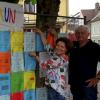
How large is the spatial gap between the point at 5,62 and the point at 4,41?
1.03 feet

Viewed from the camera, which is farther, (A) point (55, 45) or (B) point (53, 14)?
(B) point (53, 14)

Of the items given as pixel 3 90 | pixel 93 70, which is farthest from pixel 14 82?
pixel 93 70

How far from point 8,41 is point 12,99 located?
90 cm

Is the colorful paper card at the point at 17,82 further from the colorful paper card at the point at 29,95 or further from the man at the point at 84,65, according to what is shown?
the man at the point at 84,65

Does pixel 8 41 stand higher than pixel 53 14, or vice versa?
pixel 53 14

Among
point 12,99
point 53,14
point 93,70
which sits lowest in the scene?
point 12,99

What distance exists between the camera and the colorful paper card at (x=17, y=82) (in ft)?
19.8

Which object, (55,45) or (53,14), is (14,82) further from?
(53,14)

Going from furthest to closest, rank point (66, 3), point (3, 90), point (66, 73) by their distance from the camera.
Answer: point (66, 3)
point (66, 73)
point (3, 90)

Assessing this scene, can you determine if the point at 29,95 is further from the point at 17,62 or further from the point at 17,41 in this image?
the point at 17,41

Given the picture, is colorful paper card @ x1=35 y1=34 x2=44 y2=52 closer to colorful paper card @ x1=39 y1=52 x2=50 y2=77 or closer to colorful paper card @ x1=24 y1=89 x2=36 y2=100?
colorful paper card @ x1=39 y1=52 x2=50 y2=77

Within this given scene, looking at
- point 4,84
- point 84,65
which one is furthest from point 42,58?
point 4,84

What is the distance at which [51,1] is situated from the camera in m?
6.98

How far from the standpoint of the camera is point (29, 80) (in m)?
6.36
